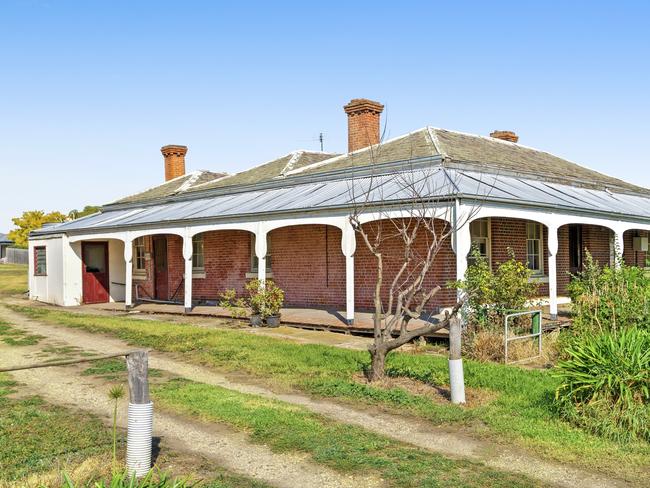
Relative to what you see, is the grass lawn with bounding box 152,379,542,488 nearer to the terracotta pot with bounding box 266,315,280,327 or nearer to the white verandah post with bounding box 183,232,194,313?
the terracotta pot with bounding box 266,315,280,327

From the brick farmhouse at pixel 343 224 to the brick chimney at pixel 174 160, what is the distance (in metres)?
3.73

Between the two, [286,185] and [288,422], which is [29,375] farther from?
[286,185]

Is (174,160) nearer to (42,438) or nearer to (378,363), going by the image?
(378,363)

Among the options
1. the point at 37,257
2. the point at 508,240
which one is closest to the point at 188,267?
the point at 508,240

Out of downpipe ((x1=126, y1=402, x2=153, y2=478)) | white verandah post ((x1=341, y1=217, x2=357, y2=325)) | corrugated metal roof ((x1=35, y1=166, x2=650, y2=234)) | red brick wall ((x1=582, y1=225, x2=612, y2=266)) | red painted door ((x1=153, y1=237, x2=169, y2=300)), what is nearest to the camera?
downpipe ((x1=126, y1=402, x2=153, y2=478))

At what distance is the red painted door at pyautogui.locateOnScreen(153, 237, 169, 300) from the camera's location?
894 inches

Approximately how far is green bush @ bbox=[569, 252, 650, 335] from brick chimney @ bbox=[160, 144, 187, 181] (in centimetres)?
2225

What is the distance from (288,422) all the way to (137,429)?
2.20 m

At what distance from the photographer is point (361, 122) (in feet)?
68.8

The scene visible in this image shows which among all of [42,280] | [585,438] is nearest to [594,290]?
[585,438]

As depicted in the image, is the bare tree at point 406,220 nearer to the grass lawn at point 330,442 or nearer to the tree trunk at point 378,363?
the tree trunk at point 378,363

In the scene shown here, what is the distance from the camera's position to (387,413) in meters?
7.85

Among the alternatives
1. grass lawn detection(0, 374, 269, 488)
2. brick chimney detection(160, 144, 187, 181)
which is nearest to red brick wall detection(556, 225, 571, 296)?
grass lawn detection(0, 374, 269, 488)

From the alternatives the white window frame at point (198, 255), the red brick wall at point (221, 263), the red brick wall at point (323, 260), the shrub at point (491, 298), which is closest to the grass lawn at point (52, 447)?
the shrub at point (491, 298)
